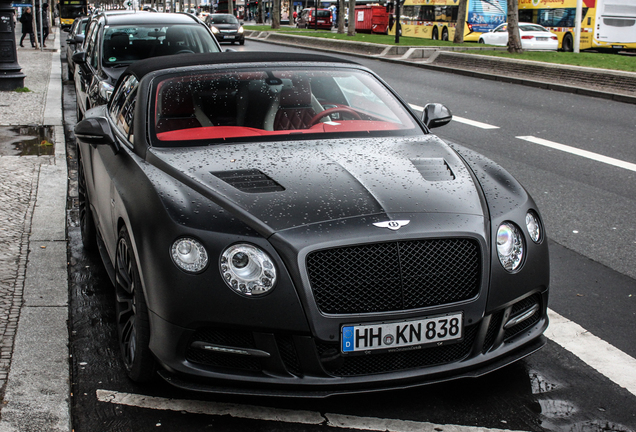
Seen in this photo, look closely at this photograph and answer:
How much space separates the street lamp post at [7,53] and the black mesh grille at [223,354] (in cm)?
1453

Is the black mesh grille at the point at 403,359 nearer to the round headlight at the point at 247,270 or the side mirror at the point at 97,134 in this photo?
the round headlight at the point at 247,270

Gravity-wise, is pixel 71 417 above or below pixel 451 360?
below

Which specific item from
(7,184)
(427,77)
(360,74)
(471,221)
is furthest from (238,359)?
(427,77)

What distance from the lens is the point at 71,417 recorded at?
336 centimetres

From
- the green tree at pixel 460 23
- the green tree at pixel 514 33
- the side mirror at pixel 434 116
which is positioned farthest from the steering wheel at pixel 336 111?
the green tree at pixel 460 23

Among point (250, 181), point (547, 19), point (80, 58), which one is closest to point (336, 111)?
point (250, 181)

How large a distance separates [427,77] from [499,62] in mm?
1944

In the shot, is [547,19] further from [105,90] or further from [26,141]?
[105,90]

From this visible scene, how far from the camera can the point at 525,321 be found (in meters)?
3.52

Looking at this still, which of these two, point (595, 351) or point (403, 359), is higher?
point (403, 359)

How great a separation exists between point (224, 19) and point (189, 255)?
43.3m

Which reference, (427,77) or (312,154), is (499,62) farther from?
(312,154)

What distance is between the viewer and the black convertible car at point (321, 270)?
10.2ft

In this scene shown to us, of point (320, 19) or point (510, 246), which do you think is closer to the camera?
point (510, 246)
